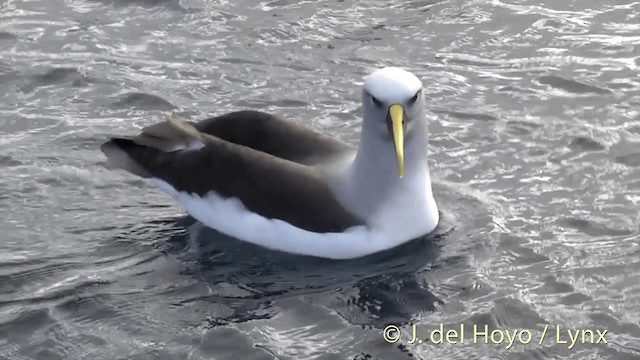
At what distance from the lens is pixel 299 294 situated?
31.4 feet

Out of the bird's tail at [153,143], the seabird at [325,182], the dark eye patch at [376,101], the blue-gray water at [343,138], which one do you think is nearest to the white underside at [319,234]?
the seabird at [325,182]

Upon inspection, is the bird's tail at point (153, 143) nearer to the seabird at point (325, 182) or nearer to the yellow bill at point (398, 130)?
the seabird at point (325, 182)

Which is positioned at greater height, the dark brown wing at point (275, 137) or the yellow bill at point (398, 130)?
the yellow bill at point (398, 130)

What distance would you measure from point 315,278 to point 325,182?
70 centimetres

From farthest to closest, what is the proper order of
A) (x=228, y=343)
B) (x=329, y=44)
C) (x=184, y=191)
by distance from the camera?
(x=329, y=44) < (x=184, y=191) < (x=228, y=343)

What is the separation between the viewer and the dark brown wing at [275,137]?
10.4 meters

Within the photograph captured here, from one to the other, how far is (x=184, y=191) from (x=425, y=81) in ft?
11.1

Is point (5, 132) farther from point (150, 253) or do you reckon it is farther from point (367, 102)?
point (367, 102)

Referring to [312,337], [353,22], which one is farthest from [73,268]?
[353,22]

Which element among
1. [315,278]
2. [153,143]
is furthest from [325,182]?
[153,143]

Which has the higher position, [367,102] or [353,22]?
[367,102]

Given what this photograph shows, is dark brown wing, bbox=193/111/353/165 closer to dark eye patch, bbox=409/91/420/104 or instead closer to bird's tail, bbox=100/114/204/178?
bird's tail, bbox=100/114/204/178

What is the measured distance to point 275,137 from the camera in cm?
1049

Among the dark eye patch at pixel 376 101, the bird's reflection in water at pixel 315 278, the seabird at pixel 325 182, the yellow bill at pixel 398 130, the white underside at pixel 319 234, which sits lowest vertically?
the bird's reflection in water at pixel 315 278
